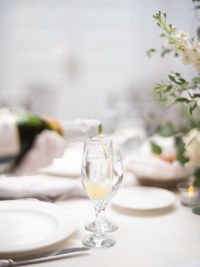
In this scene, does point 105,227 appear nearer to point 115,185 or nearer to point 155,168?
point 115,185

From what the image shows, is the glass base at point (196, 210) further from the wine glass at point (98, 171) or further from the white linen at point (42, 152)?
the white linen at point (42, 152)

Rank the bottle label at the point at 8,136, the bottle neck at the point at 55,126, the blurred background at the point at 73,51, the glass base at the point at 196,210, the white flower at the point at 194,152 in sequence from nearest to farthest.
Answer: the bottle label at the point at 8,136, the bottle neck at the point at 55,126, the glass base at the point at 196,210, the white flower at the point at 194,152, the blurred background at the point at 73,51

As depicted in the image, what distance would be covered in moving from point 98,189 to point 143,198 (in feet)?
0.94

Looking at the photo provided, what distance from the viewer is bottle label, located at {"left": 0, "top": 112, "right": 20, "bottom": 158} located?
60 centimetres

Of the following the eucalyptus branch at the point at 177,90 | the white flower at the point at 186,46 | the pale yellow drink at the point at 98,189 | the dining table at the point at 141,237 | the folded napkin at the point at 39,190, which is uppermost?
the white flower at the point at 186,46

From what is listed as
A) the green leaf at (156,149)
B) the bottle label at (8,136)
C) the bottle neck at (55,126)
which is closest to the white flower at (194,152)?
the green leaf at (156,149)

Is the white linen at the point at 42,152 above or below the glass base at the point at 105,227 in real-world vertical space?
above

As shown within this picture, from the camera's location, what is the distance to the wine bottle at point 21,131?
62cm

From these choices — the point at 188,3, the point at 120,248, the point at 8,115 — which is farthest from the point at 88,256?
the point at 188,3

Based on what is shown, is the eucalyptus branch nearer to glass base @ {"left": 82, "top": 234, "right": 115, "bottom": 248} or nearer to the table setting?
the table setting

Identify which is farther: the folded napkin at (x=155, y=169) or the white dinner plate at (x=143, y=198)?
the folded napkin at (x=155, y=169)

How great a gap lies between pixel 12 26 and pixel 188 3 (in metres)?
3.70

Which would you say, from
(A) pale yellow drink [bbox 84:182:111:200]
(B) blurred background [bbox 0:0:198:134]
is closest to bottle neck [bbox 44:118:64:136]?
(A) pale yellow drink [bbox 84:182:111:200]

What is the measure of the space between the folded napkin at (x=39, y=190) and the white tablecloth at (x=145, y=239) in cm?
4
